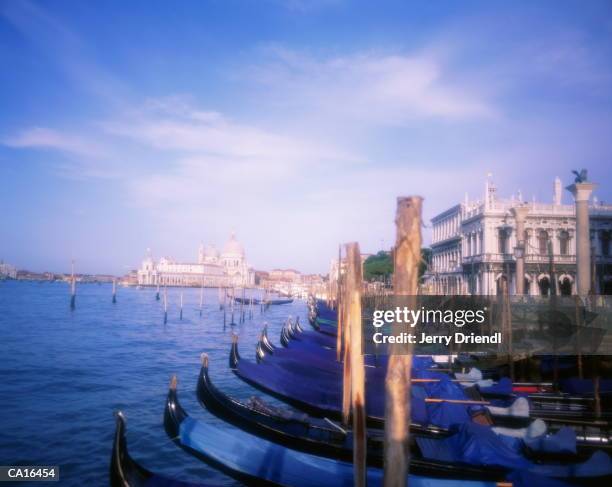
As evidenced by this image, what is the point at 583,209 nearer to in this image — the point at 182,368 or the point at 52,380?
the point at 182,368

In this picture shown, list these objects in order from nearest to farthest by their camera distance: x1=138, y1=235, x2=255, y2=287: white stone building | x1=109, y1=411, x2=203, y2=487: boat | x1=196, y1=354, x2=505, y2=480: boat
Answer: x1=109, y1=411, x2=203, y2=487: boat → x1=196, y1=354, x2=505, y2=480: boat → x1=138, y1=235, x2=255, y2=287: white stone building

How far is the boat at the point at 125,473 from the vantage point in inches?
157

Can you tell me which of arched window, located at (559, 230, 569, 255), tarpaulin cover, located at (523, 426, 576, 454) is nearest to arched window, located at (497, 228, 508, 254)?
arched window, located at (559, 230, 569, 255)

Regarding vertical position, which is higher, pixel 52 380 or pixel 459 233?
pixel 459 233

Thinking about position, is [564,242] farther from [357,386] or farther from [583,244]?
[357,386]

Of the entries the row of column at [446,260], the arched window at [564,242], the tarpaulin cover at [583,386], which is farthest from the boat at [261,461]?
the row of column at [446,260]

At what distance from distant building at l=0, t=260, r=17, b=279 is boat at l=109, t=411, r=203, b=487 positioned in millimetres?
185267

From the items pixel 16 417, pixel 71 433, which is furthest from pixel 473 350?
pixel 16 417

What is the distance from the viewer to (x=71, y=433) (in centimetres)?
809

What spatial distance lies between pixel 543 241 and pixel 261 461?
28285 millimetres

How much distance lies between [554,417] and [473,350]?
708 centimetres

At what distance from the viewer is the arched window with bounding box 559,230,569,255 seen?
2838 cm

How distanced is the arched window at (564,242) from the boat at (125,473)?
29.4 metres

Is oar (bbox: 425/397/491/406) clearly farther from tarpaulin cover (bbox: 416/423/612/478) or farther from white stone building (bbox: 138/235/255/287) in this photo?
white stone building (bbox: 138/235/255/287)
